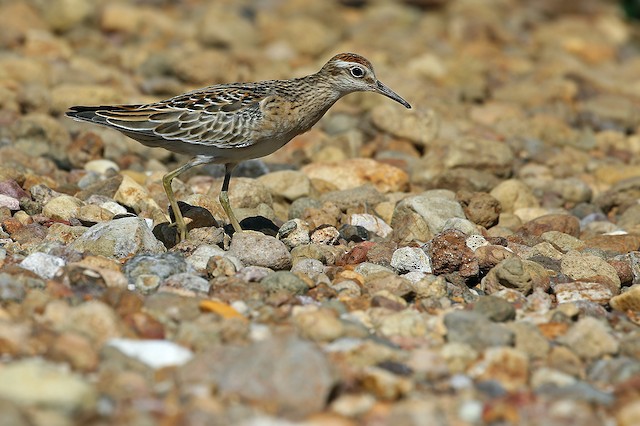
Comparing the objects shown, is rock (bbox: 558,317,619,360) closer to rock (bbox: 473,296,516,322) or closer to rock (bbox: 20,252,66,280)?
rock (bbox: 473,296,516,322)

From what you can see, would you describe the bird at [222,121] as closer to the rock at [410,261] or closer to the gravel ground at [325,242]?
the gravel ground at [325,242]

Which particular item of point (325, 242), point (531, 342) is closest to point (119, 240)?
point (325, 242)

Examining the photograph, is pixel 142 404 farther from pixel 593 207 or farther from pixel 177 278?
pixel 593 207

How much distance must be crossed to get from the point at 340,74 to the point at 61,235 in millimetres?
Result: 3323

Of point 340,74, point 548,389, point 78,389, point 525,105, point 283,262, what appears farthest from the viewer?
point 525,105

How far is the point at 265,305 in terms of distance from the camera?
7500 millimetres

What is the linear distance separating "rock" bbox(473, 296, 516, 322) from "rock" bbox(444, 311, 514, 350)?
29 centimetres

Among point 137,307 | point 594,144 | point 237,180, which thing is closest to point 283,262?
point 137,307

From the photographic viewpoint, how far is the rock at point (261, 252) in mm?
8586

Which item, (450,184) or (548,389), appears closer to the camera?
(548,389)

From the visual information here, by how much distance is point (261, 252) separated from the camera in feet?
28.2

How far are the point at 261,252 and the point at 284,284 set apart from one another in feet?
2.87

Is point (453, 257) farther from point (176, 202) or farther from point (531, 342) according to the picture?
point (176, 202)

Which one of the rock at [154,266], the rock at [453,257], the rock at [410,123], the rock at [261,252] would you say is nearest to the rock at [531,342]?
the rock at [453,257]
